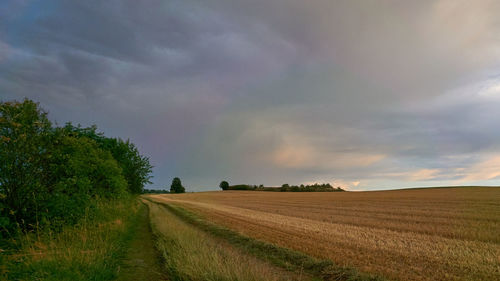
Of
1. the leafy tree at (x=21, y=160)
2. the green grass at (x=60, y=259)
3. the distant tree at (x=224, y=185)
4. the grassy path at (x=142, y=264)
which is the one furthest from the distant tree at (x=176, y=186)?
the leafy tree at (x=21, y=160)

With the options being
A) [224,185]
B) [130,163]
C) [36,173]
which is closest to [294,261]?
[36,173]

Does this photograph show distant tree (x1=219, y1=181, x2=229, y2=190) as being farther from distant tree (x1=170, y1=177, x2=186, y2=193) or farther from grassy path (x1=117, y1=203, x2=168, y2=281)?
grassy path (x1=117, y1=203, x2=168, y2=281)

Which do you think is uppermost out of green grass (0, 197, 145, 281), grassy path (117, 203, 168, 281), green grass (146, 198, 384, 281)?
green grass (0, 197, 145, 281)

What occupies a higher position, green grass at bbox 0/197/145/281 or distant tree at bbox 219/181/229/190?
distant tree at bbox 219/181/229/190

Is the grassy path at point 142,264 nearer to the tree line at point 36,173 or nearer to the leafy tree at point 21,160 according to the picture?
the tree line at point 36,173

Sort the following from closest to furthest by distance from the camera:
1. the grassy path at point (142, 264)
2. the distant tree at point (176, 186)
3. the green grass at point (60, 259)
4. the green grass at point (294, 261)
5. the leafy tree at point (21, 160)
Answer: the green grass at point (60, 259), the green grass at point (294, 261), the grassy path at point (142, 264), the leafy tree at point (21, 160), the distant tree at point (176, 186)

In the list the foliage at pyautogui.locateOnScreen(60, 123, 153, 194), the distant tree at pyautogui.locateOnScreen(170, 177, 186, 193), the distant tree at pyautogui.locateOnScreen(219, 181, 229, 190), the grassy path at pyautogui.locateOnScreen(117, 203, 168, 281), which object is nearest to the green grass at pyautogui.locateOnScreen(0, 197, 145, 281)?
the grassy path at pyautogui.locateOnScreen(117, 203, 168, 281)

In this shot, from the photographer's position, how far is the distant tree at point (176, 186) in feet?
426

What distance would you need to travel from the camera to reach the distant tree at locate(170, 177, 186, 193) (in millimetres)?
129875

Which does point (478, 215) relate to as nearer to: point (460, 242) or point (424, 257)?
point (460, 242)

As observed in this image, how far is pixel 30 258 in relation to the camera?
7582 millimetres

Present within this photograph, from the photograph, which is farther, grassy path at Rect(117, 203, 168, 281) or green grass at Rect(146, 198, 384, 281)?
grassy path at Rect(117, 203, 168, 281)

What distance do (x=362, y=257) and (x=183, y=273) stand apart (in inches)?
228

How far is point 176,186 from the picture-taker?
13012cm
